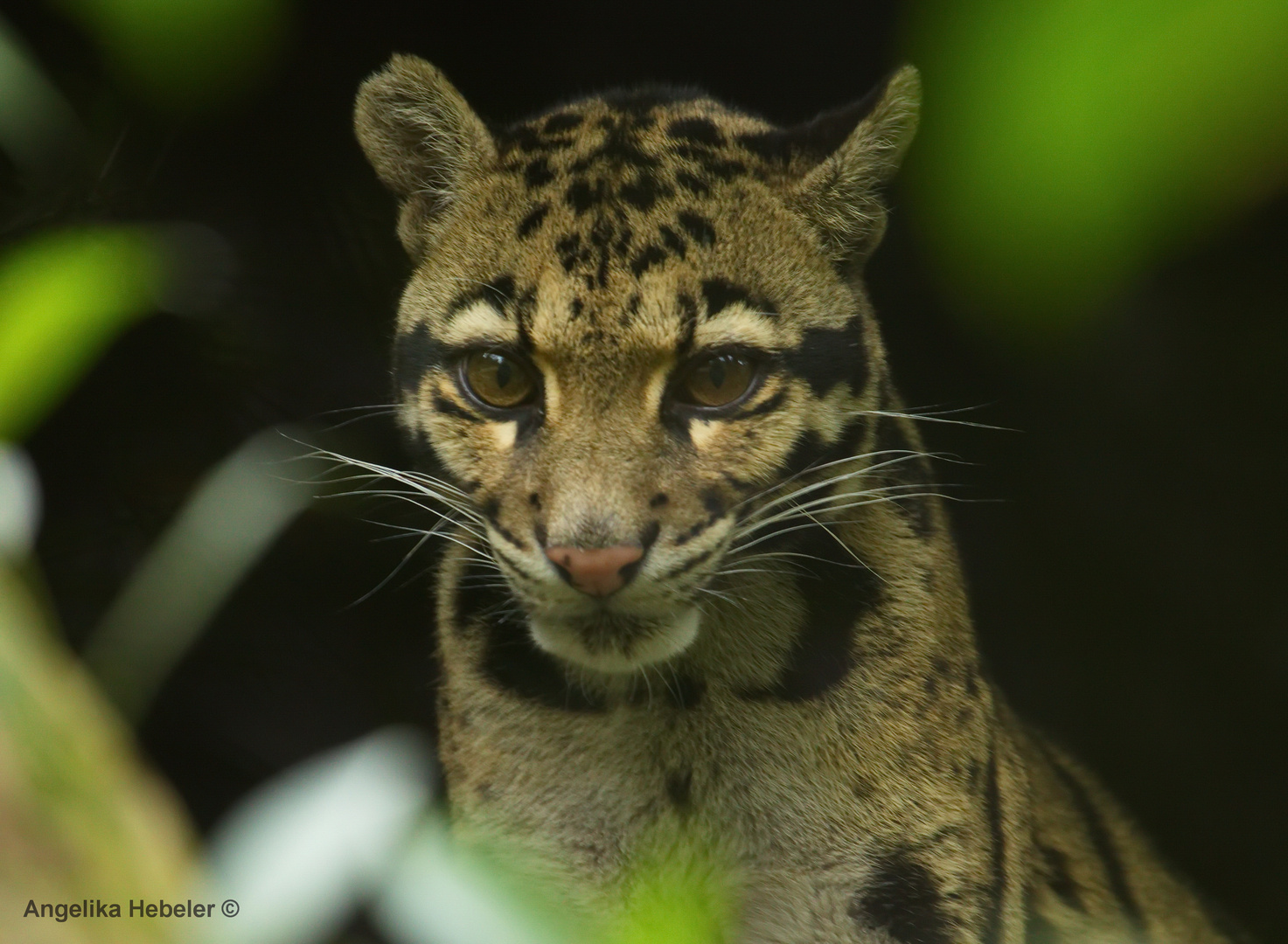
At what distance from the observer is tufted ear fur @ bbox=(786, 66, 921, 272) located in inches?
105

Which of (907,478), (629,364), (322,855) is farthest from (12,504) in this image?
(907,478)

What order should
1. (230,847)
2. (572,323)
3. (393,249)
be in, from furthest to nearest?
(393,249) → (572,323) → (230,847)

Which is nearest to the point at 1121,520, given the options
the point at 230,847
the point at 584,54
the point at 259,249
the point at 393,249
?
the point at 584,54

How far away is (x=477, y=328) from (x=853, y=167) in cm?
86

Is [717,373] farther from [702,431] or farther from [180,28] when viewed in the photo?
[180,28]

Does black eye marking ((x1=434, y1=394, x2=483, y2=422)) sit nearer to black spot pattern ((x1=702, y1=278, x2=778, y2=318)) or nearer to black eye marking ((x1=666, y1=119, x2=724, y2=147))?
black spot pattern ((x1=702, y1=278, x2=778, y2=318))

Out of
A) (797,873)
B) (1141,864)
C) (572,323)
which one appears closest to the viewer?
(572,323)

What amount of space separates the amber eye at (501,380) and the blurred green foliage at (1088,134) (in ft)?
5.98

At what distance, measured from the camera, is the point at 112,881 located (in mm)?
1779

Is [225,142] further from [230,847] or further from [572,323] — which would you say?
[230,847]

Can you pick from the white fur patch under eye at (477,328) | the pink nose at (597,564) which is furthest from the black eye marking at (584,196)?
the pink nose at (597,564)

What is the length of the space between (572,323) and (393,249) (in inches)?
53.1

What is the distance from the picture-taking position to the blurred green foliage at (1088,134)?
2.03 feet

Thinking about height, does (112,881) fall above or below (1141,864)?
below
